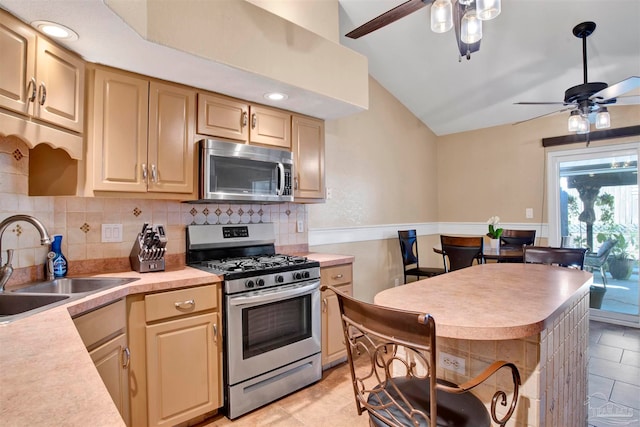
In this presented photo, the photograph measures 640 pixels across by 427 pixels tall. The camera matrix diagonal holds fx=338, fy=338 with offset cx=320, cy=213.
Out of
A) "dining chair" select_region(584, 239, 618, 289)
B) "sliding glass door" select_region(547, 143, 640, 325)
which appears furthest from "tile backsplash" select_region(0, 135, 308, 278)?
"dining chair" select_region(584, 239, 618, 289)

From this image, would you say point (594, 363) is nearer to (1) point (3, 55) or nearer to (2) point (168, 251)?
(2) point (168, 251)

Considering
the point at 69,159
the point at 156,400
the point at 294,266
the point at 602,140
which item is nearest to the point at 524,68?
the point at 602,140

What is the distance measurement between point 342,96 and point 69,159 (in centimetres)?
185

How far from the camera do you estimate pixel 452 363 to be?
1310 mm

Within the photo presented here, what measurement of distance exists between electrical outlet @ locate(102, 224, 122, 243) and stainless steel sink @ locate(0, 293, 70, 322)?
662 millimetres

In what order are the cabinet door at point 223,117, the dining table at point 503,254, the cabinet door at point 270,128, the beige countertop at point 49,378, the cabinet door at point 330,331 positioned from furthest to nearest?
the dining table at point 503,254 < the cabinet door at point 330,331 < the cabinet door at point 270,128 < the cabinet door at point 223,117 < the beige countertop at point 49,378

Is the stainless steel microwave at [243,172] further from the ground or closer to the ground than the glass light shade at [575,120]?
closer to the ground

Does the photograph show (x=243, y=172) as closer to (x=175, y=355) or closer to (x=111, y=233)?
(x=111, y=233)

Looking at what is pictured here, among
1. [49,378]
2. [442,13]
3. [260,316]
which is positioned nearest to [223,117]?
[260,316]

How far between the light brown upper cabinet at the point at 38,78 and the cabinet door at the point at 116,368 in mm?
1127

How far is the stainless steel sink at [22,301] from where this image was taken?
4.99 feet

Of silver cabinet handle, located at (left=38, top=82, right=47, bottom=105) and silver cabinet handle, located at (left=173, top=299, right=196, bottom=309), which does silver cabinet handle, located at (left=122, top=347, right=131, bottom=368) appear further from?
silver cabinet handle, located at (left=38, top=82, right=47, bottom=105)

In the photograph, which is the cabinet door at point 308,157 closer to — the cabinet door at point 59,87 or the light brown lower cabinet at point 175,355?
the light brown lower cabinet at point 175,355

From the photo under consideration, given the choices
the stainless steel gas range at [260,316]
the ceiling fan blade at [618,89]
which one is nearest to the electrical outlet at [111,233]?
the stainless steel gas range at [260,316]
